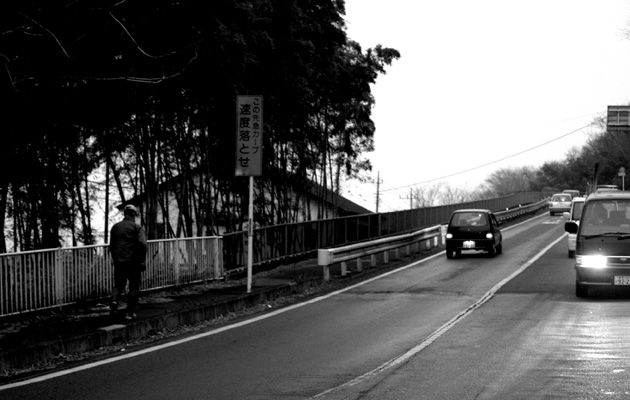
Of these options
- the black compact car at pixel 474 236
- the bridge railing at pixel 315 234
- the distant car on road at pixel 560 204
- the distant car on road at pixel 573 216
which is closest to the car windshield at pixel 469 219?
the black compact car at pixel 474 236

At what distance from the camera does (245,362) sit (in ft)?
34.1

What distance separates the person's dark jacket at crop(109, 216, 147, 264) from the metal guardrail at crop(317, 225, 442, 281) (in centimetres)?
762

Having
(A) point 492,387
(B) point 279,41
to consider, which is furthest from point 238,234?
(A) point 492,387

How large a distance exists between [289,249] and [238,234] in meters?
4.56

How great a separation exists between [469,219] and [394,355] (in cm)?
1998

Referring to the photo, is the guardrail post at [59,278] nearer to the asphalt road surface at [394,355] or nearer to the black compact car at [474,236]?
the asphalt road surface at [394,355]

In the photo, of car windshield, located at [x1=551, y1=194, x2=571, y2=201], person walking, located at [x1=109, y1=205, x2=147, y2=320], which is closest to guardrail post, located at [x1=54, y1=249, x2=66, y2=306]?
person walking, located at [x1=109, y1=205, x2=147, y2=320]

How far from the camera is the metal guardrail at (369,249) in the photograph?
2098 centimetres

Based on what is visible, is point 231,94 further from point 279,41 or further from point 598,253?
point 598,253

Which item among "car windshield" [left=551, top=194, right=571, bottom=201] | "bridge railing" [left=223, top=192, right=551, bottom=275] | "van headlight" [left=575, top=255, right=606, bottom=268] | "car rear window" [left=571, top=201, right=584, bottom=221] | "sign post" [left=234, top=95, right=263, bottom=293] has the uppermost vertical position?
"sign post" [left=234, top=95, right=263, bottom=293]

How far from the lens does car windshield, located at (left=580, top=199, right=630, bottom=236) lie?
56.6 feet

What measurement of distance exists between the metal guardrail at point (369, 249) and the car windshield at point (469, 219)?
4.94ft

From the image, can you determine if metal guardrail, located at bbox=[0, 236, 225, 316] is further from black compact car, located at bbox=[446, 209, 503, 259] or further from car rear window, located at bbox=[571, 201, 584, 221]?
car rear window, located at bbox=[571, 201, 584, 221]

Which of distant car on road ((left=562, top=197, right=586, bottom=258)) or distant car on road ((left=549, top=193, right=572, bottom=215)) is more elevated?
distant car on road ((left=549, top=193, right=572, bottom=215))
